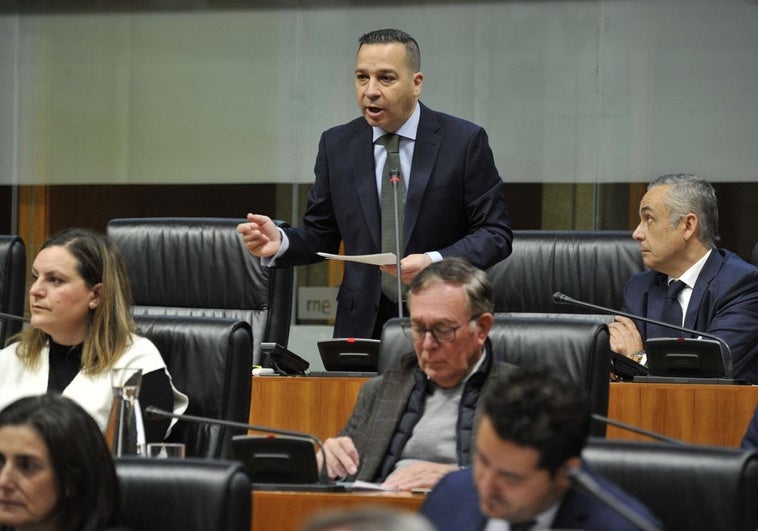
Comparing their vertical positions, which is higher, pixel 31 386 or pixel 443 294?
pixel 443 294

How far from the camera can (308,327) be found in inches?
271

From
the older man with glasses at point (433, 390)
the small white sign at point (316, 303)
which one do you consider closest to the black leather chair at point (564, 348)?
the older man with glasses at point (433, 390)

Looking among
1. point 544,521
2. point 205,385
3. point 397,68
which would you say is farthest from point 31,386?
point 544,521

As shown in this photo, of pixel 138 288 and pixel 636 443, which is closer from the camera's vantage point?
pixel 636 443

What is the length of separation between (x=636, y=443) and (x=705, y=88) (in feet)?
15.1

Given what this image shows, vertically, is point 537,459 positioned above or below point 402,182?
below

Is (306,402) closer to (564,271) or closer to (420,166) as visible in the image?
(420,166)

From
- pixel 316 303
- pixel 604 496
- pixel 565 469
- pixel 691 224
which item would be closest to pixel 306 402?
pixel 691 224

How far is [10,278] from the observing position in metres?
4.34

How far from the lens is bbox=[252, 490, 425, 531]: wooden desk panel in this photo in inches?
100

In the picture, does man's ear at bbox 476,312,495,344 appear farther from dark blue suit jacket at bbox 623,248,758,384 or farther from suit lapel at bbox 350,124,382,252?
dark blue suit jacket at bbox 623,248,758,384

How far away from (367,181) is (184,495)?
6.89 feet

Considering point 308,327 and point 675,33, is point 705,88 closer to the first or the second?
point 675,33

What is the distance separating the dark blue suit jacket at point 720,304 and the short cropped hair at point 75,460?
2.55m
